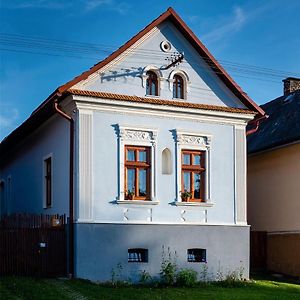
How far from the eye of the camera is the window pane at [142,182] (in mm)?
19438

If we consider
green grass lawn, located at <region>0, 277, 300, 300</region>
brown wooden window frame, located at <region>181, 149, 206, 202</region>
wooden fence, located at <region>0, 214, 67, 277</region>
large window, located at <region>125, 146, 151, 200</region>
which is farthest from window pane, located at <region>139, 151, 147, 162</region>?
green grass lawn, located at <region>0, 277, 300, 300</region>

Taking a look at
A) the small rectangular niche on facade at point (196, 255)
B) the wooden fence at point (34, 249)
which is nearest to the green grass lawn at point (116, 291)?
the wooden fence at point (34, 249)

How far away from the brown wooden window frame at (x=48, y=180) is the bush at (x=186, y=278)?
5098mm

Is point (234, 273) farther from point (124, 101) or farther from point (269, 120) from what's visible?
point (269, 120)

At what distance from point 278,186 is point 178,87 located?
633 centimetres

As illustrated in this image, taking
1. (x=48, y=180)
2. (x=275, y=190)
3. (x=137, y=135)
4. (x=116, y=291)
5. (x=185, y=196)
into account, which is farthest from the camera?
(x=275, y=190)

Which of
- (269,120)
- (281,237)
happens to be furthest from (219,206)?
(269,120)

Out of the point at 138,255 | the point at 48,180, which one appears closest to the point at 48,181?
the point at 48,180

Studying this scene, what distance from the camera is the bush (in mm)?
18656

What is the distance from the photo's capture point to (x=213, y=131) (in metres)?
20.7

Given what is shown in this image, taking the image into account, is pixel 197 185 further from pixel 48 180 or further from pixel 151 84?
pixel 48 180

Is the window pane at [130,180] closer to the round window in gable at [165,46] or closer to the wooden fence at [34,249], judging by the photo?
the wooden fence at [34,249]

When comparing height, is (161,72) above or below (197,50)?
below

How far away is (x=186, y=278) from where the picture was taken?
18.7m
